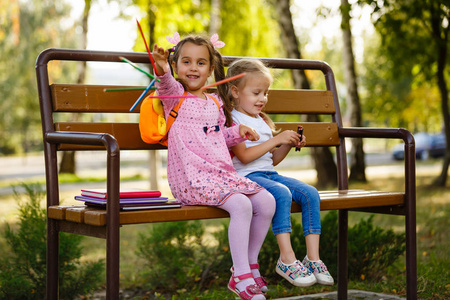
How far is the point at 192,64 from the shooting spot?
10.2ft

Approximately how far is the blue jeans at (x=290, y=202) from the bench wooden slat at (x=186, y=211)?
0.19 ft

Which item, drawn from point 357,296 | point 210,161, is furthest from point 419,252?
point 210,161

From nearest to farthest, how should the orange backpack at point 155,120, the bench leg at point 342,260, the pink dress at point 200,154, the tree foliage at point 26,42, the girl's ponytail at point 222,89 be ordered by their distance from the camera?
the pink dress at point 200,154
the orange backpack at point 155,120
the girl's ponytail at point 222,89
the bench leg at point 342,260
the tree foliage at point 26,42

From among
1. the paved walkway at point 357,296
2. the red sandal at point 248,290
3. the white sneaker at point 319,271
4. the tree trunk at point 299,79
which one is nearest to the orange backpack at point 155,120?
the red sandal at point 248,290

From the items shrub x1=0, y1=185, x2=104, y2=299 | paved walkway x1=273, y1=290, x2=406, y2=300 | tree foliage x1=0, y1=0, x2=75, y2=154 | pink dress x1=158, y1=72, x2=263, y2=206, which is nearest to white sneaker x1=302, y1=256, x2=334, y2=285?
pink dress x1=158, y1=72, x2=263, y2=206

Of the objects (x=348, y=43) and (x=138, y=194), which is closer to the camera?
(x=138, y=194)

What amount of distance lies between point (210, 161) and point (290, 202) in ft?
1.35

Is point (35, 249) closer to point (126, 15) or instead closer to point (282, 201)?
point (282, 201)

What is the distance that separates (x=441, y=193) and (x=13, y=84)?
19.6m

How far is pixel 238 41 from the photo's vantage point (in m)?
16.3

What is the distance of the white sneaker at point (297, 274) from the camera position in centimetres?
283

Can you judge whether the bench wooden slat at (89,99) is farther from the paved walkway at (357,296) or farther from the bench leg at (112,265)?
the paved walkway at (357,296)

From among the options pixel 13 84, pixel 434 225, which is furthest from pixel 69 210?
pixel 13 84

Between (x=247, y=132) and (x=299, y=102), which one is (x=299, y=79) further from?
(x=247, y=132)
